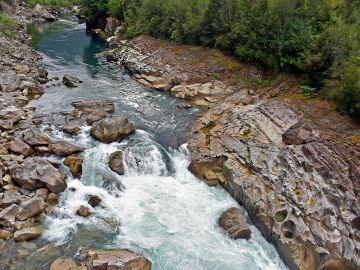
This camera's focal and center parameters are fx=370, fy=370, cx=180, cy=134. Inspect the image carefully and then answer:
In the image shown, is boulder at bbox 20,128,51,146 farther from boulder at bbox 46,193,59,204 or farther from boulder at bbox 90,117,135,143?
boulder at bbox 46,193,59,204

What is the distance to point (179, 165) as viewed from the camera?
23.3m

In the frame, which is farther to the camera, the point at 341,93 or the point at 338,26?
the point at 338,26

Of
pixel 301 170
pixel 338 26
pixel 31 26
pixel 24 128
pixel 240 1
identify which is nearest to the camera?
pixel 301 170

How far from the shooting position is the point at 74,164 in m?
21.1

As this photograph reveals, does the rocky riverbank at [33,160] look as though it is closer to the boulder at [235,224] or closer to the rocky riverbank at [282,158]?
the boulder at [235,224]

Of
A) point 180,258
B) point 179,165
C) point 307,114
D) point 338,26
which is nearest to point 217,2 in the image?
point 338,26

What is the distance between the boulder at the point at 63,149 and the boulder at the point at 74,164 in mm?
605

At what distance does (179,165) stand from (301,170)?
750cm

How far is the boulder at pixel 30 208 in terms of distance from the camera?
17438 mm

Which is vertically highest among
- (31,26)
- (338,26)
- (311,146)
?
(338,26)

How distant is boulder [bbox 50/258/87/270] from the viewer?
48.8 ft

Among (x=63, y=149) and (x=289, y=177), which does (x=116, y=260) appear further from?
(x=289, y=177)

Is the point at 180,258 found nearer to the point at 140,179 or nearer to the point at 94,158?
the point at 140,179

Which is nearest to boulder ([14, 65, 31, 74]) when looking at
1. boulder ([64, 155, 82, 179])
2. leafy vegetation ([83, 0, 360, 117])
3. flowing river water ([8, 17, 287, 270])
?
flowing river water ([8, 17, 287, 270])
